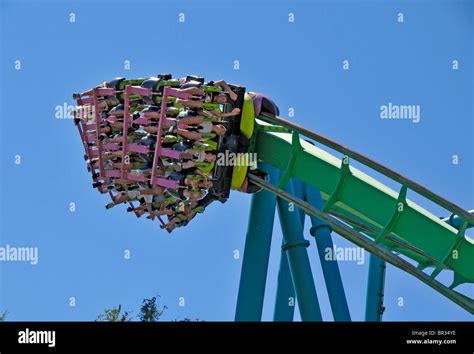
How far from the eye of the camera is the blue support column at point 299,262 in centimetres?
1240

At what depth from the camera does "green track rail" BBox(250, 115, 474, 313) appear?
37.7ft

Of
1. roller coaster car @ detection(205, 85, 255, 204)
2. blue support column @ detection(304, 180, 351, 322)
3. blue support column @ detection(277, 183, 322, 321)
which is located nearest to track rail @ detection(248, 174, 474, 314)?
roller coaster car @ detection(205, 85, 255, 204)

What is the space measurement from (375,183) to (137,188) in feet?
8.75

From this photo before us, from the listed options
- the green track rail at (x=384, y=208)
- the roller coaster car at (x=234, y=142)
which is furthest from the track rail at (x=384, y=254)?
the roller coaster car at (x=234, y=142)

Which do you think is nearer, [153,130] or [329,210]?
[153,130]

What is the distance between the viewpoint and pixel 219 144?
37.9ft

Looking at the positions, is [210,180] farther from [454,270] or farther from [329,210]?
[454,270]

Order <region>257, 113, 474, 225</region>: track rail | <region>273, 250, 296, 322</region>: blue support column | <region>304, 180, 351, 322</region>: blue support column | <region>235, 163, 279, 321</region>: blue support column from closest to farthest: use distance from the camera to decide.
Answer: <region>257, 113, 474, 225</region>: track rail, <region>235, 163, 279, 321</region>: blue support column, <region>304, 180, 351, 322</region>: blue support column, <region>273, 250, 296, 322</region>: blue support column

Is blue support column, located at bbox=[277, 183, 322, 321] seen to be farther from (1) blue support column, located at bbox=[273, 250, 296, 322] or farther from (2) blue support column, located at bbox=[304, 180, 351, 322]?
(1) blue support column, located at bbox=[273, 250, 296, 322]

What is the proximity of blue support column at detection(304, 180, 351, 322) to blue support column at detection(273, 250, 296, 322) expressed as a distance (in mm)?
511

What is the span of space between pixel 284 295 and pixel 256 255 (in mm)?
1662

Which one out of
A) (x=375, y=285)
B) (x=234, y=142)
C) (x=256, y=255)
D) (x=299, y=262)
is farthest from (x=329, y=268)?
(x=234, y=142)
